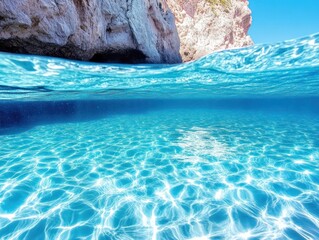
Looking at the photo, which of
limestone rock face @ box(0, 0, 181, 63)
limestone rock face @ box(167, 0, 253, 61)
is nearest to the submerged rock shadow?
limestone rock face @ box(0, 0, 181, 63)

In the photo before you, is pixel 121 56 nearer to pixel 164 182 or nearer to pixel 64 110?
pixel 164 182

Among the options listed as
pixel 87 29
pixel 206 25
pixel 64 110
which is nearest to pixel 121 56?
pixel 87 29

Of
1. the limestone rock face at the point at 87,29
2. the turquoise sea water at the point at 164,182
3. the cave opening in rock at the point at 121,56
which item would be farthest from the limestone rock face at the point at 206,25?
the turquoise sea water at the point at 164,182

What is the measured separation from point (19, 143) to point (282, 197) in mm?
9194

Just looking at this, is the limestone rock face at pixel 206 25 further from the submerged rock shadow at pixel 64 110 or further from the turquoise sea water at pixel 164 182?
the turquoise sea water at pixel 164 182

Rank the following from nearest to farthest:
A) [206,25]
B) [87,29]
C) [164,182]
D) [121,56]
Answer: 1. [164,182]
2. [87,29]
3. [121,56]
4. [206,25]

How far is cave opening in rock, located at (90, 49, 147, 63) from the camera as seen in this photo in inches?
409

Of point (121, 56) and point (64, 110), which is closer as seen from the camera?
point (121, 56)

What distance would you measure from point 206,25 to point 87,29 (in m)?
19.3

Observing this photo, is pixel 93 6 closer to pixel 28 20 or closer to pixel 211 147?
pixel 28 20

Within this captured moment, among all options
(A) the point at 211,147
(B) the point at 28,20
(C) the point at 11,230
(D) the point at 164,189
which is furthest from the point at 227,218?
(B) the point at 28,20

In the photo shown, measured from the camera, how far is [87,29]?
820 centimetres

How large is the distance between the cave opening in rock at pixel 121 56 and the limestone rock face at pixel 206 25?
1014 cm

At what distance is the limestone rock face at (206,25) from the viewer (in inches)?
871
